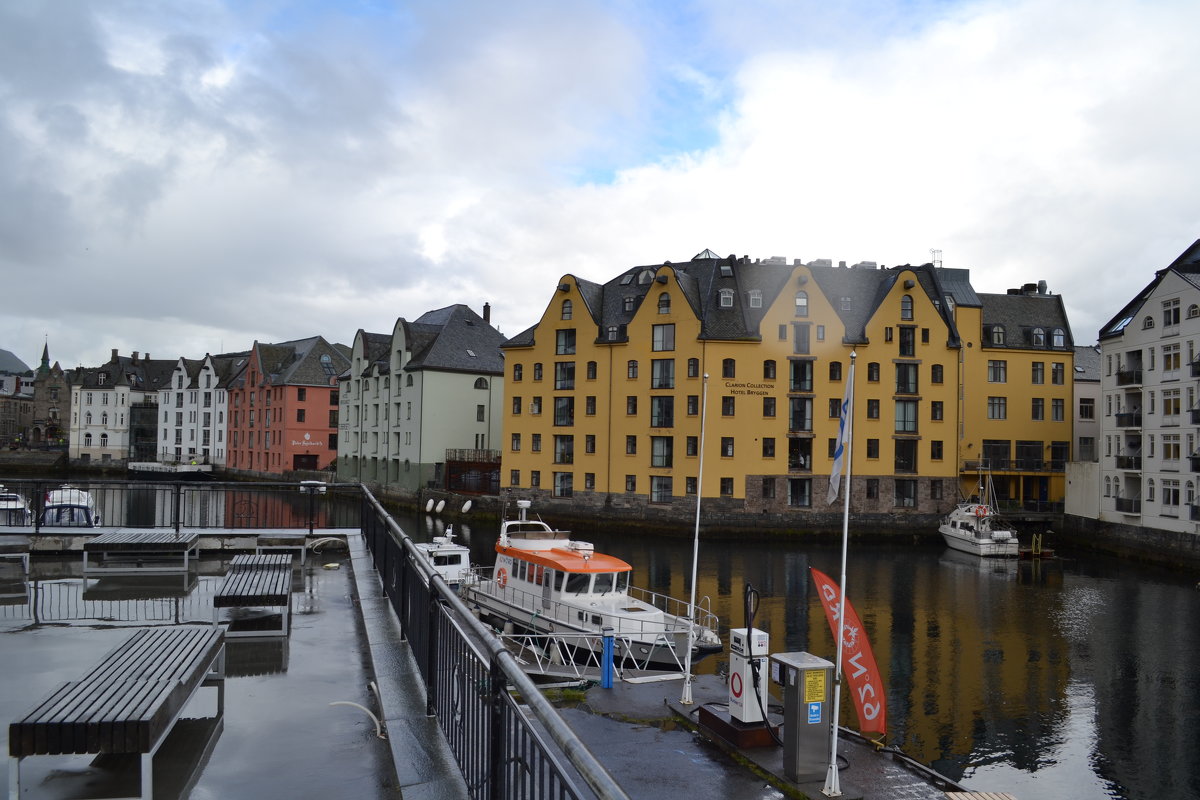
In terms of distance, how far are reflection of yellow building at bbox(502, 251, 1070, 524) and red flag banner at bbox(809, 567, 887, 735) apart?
3712 centimetres

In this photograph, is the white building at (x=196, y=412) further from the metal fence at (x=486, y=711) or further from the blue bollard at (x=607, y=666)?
the metal fence at (x=486, y=711)

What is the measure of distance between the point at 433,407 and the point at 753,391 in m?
28.1

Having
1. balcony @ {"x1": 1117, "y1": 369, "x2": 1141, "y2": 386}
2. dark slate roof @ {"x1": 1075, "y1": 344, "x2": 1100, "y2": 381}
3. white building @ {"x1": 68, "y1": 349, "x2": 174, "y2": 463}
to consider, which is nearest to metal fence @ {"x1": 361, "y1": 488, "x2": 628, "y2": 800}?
balcony @ {"x1": 1117, "y1": 369, "x2": 1141, "y2": 386}

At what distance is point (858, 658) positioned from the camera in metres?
15.0

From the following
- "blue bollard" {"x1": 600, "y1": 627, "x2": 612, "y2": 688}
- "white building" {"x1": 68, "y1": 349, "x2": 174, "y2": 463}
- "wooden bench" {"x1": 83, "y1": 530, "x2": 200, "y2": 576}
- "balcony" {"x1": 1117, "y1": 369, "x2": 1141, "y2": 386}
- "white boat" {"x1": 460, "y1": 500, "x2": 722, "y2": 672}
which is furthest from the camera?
"white building" {"x1": 68, "y1": 349, "x2": 174, "y2": 463}

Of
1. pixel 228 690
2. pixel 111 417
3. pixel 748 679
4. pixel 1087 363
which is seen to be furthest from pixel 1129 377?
pixel 111 417

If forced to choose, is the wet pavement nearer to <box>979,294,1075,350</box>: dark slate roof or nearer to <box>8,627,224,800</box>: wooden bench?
<box>8,627,224,800</box>: wooden bench

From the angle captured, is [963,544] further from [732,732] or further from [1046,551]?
[732,732]

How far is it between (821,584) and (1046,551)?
4220 centimetres

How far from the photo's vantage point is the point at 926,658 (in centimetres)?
2677

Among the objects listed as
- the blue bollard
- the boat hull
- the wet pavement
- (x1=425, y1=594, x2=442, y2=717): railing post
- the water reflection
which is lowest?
the water reflection

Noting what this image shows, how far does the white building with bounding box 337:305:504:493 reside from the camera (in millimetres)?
69312

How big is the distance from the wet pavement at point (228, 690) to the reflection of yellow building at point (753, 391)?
4403 cm

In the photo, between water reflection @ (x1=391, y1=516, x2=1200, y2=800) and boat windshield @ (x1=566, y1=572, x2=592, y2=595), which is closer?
water reflection @ (x1=391, y1=516, x2=1200, y2=800)
